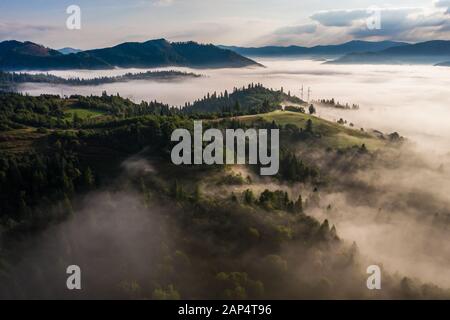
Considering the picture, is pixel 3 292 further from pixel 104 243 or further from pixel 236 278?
pixel 236 278

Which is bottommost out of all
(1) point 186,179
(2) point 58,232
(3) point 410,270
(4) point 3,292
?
(3) point 410,270

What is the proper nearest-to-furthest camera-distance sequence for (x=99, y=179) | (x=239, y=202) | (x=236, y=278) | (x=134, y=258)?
(x=236, y=278) < (x=134, y=258) < (x=239, y=202) < (x=99, y=179)

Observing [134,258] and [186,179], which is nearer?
[134,258]

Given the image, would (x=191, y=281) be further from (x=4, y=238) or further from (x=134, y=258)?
(x=4, y=238)

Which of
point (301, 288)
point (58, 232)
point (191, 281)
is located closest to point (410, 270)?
point (301, 288)
